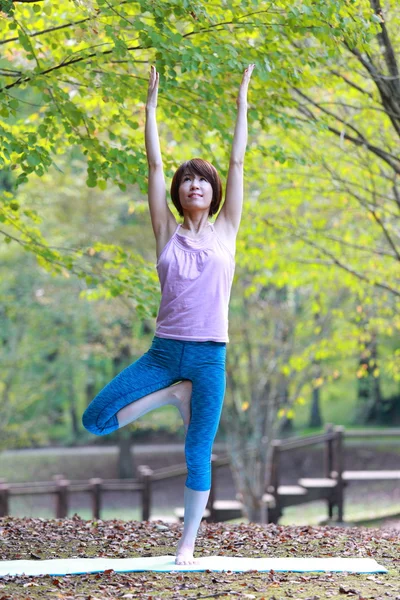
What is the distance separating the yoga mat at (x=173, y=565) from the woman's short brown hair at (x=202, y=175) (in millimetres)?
1941

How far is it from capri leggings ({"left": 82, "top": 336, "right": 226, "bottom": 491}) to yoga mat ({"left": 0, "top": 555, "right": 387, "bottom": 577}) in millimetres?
486

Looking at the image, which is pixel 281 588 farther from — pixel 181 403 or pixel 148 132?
pixel 148 132

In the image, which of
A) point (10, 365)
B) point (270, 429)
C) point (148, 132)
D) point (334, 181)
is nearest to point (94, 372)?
point (10, 365)

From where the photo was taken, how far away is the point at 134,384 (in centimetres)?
434

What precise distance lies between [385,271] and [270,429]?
388cm

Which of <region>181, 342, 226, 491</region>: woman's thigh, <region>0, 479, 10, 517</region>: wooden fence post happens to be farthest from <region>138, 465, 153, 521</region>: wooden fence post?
<region>181, 342, 226, 491</region>: woman's thigh

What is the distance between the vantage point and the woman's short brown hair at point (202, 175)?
457cm

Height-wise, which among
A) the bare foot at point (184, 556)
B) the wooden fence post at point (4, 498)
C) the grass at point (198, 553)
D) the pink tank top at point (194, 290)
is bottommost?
the wooden fence post at point (4, 498)

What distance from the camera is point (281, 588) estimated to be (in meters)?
4.06

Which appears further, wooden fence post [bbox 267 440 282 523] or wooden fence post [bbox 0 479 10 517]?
wooden fence post [bbox 267 440 282 523]

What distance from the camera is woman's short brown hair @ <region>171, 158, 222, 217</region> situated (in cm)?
457

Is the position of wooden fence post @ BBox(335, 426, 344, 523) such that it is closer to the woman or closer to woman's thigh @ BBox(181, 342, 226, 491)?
the woman

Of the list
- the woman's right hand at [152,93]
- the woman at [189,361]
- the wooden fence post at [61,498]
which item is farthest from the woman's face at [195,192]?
the wooden fence post at [61,498]

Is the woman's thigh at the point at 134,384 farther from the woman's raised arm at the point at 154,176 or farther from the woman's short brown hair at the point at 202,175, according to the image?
the woman's short brown hair at the point at 202,175
